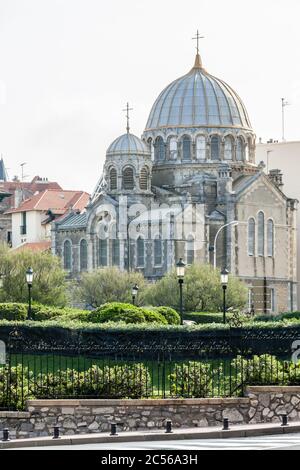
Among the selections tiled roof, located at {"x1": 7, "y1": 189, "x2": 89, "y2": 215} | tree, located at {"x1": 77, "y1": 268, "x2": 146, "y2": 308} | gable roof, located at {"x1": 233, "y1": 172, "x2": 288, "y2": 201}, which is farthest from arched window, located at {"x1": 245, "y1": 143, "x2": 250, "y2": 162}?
tree, located at {"x1": 77, "y1": 268, "x2": 146, "y2": 308}

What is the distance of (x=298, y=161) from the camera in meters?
121

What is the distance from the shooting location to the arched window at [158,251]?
9950 cm

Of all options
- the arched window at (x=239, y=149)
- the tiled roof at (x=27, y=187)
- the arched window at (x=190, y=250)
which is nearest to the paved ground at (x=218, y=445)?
the arched window at (x=190, y=250)

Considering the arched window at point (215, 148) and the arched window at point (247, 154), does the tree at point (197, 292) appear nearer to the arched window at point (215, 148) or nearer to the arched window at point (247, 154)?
the arched window at point (215, 148)

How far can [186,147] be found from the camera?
110 meters

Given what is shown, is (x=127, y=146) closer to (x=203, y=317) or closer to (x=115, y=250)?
(x=115, y=250)

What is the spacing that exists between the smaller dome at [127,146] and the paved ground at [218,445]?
75278mm

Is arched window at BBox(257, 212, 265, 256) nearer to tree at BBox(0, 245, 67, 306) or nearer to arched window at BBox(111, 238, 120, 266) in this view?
arched window at BBox(111, 238, 120, 266)

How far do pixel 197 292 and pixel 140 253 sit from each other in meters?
22.6

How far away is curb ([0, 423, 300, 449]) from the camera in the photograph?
2873cm

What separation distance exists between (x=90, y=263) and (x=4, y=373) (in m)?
71.9

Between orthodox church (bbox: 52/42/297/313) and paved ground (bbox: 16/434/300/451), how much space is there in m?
68.2

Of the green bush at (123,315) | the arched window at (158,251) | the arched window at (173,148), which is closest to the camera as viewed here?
the green bush at (123,315)
